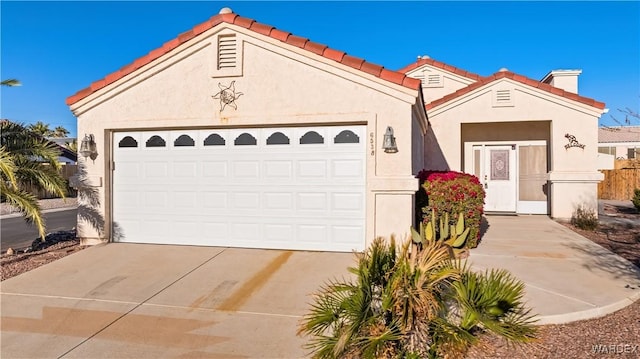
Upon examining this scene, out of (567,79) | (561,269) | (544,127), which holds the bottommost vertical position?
(561,269)

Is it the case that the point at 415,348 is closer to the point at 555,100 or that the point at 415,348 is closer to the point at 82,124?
the point at 82,124

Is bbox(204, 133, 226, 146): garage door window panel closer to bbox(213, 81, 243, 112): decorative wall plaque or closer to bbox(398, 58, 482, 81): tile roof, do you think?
bbox(213, 81, 243, 112): decorative wall plaque

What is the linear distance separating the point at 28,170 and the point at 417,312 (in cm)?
818

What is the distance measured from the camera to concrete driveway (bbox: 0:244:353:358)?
395 cm

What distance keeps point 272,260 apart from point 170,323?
2.57 meters

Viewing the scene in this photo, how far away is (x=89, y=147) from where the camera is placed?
8.04 meters

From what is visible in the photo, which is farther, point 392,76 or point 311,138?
point 311,138

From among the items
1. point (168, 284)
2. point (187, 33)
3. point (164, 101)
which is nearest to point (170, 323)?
point (168, 284)

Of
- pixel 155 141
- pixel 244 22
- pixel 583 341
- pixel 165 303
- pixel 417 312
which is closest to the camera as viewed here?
pixel 417 312

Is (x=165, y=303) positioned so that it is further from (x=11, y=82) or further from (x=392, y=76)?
(x=11, y=82)

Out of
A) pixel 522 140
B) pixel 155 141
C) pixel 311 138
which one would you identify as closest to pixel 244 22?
pixel 311 138

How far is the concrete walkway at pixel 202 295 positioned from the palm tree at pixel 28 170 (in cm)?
131

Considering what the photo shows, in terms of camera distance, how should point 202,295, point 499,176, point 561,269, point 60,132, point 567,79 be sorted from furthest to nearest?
point 60,132
point 567,79
point 499,176
point 561,269
point 202,295

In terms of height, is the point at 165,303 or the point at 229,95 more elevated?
the point at 229,95
